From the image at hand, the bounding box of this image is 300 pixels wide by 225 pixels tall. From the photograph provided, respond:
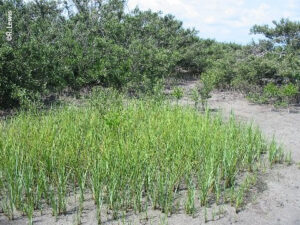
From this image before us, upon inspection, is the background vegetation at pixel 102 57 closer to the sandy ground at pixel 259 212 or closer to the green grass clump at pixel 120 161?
the green grass clump at pixel 120 161

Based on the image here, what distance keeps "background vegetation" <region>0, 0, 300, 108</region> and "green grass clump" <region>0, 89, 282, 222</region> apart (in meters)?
2.24

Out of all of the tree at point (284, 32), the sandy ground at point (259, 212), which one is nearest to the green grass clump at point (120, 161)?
the sandy ground at point (259, 212)

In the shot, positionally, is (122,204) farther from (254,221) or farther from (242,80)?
(242,80)

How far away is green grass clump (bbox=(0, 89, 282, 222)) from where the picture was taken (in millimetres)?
3848

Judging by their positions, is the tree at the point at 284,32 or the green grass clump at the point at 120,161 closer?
the green grass clump at the point at 120,161

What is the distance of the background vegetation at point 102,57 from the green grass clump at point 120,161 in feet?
7.34

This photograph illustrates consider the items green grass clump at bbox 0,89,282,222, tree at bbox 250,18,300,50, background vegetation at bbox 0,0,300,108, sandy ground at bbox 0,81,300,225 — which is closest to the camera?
sandy ground at bbox 0,81,300,225

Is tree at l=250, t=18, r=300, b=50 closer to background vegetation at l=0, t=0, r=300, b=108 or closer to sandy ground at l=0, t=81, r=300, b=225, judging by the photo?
background vegetation at l=0, t=0, r=300, b=108

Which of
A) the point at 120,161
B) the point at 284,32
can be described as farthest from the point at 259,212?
the point at 284,32

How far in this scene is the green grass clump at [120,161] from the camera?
385cm

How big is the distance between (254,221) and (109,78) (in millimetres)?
6945

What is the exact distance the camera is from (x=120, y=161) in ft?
13.9

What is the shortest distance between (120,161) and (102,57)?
6.83 metres

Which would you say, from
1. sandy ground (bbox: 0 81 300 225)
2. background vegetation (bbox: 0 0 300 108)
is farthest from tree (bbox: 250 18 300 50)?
sandy ground (bbox: 0 81 300 225)
